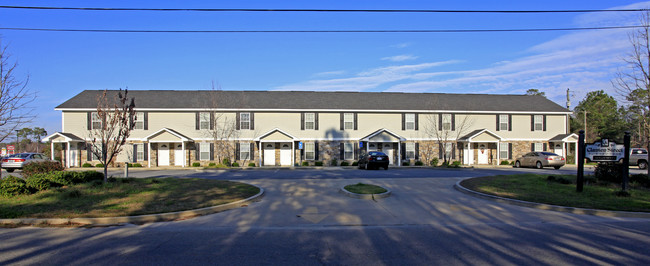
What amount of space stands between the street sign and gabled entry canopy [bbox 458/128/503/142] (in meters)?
19.4

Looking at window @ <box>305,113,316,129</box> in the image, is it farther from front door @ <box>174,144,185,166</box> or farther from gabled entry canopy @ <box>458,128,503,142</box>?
gabled entry canopy @ <box>458,128,503,142</box>

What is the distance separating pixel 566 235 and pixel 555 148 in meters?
33.9

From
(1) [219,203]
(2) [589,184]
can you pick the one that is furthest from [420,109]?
(1) [219,203]

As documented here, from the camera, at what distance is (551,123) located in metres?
36.4

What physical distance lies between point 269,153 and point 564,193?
24.7 meters

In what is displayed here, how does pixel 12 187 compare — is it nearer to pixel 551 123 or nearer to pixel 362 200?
pixel 362 200

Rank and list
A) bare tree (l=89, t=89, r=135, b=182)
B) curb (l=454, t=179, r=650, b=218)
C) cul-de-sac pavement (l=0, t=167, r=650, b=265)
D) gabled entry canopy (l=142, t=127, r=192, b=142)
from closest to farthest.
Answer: cul-de-sac pavement (l=0, t=167, r=650, b=265) < curb (l=454, t=179, r=650, b=218) < bare tree (l=89, t=89, r=135, b=182) < gabled entry canopy (l=142, t=127, r=192, b=142)

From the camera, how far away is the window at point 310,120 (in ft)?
110

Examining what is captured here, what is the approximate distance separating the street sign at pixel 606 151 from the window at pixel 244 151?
25.4 meters

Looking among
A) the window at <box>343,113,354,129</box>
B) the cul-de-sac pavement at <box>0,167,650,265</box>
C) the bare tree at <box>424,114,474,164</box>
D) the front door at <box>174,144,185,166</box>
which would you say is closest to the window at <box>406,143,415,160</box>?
the bare tree at <box>424,114,474,164</box>

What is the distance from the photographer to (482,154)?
3531 centimetres

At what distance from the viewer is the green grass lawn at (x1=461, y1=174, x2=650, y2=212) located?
10.4 metres

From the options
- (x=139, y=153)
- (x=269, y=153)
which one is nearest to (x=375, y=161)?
(x=269, y=153)

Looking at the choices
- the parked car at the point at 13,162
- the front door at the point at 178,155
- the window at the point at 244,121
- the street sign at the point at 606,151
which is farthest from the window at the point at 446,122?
the parked car at the point at 13,162
